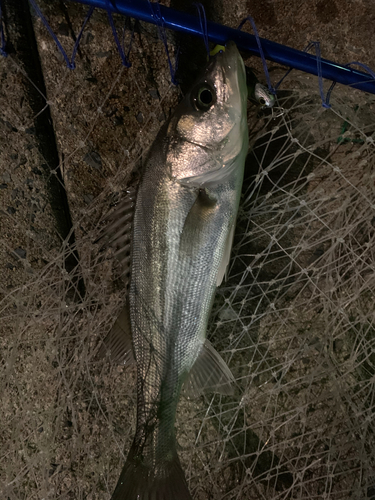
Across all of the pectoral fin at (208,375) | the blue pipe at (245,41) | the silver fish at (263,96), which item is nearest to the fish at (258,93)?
the silver fish at (263,96)

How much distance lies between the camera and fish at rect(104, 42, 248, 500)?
137 centimetres

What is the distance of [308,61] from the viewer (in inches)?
55.6

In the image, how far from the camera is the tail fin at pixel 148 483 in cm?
140

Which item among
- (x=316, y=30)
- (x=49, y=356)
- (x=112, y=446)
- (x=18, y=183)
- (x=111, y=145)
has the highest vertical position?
(x=316, y=30)

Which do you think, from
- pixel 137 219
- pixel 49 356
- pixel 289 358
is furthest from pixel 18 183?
pixel 289 358

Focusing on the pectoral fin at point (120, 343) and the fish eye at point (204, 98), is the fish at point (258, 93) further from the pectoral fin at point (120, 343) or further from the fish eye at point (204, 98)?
the pectoral fin at point (120, 343)

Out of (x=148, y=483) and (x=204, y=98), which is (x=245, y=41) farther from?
(x=148, y=483)

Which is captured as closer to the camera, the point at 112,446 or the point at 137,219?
the point at 137,219

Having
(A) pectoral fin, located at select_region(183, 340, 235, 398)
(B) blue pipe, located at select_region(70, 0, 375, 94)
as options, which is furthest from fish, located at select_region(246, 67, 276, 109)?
(A) pectoral fin, located at select_region(183, 340, 235, 398)

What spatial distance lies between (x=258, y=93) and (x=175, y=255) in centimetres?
82

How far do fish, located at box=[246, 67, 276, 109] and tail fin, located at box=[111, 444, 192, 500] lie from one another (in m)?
1.64

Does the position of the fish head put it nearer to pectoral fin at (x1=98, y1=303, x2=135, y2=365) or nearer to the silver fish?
the silver fish

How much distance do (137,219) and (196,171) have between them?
0.33m

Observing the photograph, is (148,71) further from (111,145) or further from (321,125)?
(321,125)
